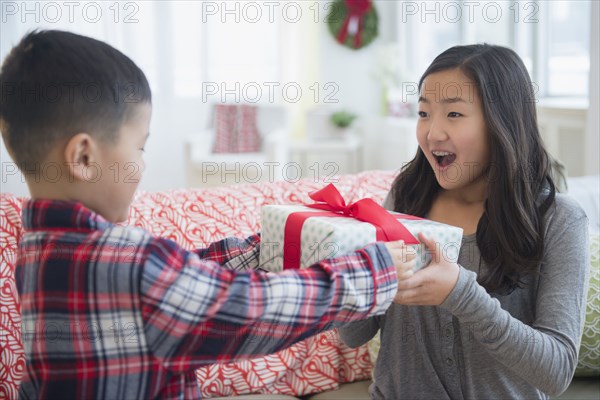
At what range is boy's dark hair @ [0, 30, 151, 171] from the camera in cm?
92

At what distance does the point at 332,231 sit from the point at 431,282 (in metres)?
0.21

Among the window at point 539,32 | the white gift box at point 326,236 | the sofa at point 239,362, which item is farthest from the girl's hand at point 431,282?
the window at point 539,32

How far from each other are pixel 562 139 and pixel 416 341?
2.65 metres

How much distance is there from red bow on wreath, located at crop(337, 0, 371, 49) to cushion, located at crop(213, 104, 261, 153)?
151cm

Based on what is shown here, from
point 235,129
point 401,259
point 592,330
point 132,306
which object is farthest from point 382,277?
point 235,129

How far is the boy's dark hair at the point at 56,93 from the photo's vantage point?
0.92 meters

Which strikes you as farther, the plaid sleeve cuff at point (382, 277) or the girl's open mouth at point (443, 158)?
the girl's open mouth at point (443, 158)

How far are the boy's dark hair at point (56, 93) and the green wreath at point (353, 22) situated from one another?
243 inches

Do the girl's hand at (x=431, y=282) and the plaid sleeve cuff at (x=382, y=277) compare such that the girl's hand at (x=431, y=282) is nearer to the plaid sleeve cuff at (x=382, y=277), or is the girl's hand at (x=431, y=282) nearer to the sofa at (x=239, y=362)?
the plaid sleeve cuff at (x=382, y=277)

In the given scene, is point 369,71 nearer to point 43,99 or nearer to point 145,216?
point 145,216

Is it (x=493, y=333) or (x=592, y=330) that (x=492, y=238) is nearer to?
(x=493, y=333)

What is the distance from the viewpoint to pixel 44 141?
0.93m

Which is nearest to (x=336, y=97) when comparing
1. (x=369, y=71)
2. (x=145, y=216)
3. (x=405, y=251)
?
(x=369, y=71)

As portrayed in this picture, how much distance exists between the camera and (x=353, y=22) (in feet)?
22.7
